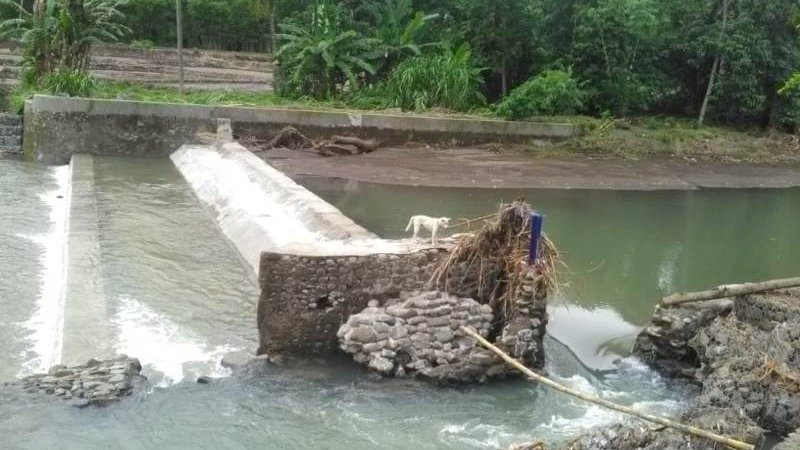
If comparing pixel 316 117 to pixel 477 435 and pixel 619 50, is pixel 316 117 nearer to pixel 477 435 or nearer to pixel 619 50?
pixel 619 50

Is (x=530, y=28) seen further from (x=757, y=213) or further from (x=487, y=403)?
(x=487, y=403)

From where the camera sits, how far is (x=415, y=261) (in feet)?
24.9

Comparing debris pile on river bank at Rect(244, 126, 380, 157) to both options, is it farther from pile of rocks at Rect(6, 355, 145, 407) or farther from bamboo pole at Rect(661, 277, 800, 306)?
pile of rocks at Rect(6, 355, 145, 407)

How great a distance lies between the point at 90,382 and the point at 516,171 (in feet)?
42.0

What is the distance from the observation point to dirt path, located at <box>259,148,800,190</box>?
1722 centimetres

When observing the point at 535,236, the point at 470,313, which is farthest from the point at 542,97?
the point at 470,313

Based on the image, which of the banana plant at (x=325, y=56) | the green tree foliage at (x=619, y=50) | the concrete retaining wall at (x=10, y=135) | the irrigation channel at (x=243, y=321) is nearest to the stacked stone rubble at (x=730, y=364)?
the irrigation channel at (x=243, y=321)

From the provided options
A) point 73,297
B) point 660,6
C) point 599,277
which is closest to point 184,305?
point 73,297

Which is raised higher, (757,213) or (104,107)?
(104,107)

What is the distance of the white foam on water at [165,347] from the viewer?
7.12m

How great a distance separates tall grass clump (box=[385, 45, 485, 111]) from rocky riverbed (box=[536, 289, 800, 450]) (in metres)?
14.3

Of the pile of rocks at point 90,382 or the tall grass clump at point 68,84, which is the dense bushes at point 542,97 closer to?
the tall grass clump at point 68,84

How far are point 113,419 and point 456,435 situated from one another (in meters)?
2.54

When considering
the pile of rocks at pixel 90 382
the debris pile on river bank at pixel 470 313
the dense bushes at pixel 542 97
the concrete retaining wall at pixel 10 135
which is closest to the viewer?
the pile of rocks at pixel 90 382
